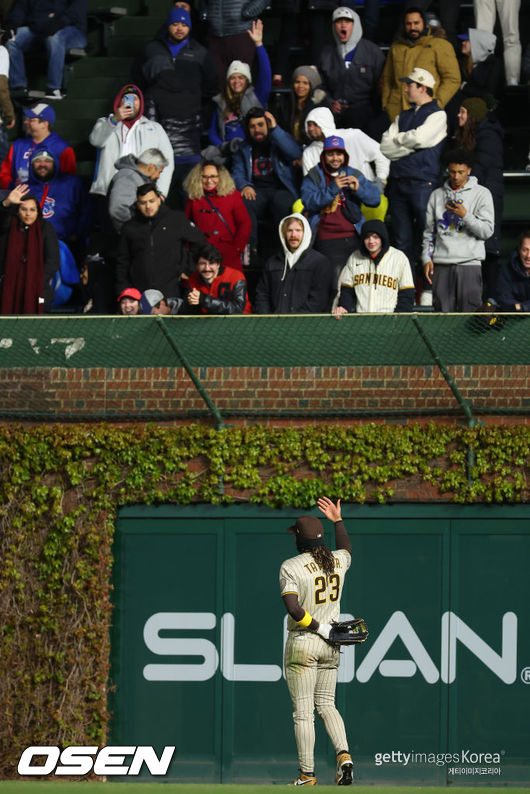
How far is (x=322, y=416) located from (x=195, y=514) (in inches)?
52.6

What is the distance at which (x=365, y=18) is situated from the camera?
53.4 feet

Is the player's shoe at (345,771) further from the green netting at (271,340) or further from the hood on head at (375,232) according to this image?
the hood on head at (375,232)

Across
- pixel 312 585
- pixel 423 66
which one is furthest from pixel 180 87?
pixel 312 585

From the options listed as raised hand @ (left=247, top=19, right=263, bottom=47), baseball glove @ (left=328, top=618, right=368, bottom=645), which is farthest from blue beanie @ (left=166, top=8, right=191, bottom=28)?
baseball glove @ (left=328, top=618, right=368, bottom=645)

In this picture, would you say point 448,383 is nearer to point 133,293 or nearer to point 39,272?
point 133,293

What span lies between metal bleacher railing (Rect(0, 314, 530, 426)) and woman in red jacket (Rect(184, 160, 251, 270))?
1708 mm

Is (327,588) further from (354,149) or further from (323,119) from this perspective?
(323,119)

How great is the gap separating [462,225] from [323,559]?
435cm

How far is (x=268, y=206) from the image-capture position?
1471 centimetres

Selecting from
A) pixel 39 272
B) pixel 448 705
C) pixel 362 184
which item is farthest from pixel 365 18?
pixel 448 705

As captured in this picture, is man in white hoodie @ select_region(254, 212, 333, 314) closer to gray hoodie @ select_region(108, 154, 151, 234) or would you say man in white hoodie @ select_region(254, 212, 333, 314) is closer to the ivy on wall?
the ivy on wall

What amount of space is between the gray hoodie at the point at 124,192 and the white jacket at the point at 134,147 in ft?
0.98

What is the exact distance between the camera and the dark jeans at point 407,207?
1404 centimetres

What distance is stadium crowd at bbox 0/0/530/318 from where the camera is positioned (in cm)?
1307
